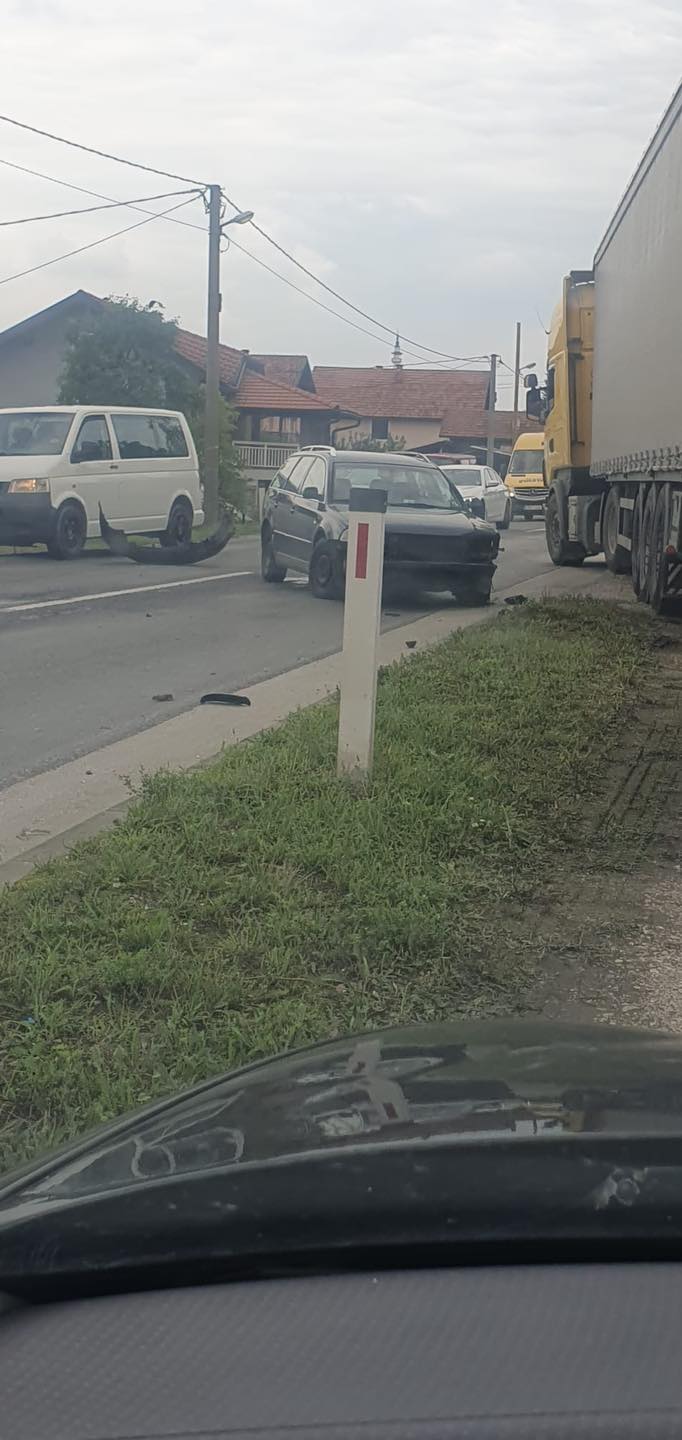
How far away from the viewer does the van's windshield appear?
63.7 feet

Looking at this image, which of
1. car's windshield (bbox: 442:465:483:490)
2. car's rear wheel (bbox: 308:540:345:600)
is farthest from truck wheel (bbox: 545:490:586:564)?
car's windshield (bbox: 442:465:483:490)

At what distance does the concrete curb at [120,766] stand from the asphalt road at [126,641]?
0.77ft

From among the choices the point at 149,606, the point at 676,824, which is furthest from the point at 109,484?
the point at 676,824

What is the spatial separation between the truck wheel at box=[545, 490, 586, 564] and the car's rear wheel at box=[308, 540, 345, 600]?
6.19 meters

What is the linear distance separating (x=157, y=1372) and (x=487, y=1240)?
30 cm

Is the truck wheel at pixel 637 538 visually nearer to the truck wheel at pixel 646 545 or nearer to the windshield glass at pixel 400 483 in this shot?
the truck wheel at pixel 646 545

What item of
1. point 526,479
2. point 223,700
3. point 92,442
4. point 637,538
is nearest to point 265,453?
point 526,479

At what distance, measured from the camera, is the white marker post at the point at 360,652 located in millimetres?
5852

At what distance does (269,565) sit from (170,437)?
5.63 m

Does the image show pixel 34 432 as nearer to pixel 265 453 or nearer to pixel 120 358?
pixel 120 358

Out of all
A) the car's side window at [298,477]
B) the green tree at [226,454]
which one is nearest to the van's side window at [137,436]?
the car's side window at [298,477]

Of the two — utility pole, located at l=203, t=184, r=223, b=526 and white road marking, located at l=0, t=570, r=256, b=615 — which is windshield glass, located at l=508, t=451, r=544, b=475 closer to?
utility pole, located at l=203, t=184, r=223, b=526

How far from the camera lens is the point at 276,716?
808 cm

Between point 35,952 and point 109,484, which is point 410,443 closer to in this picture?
point 109,484
